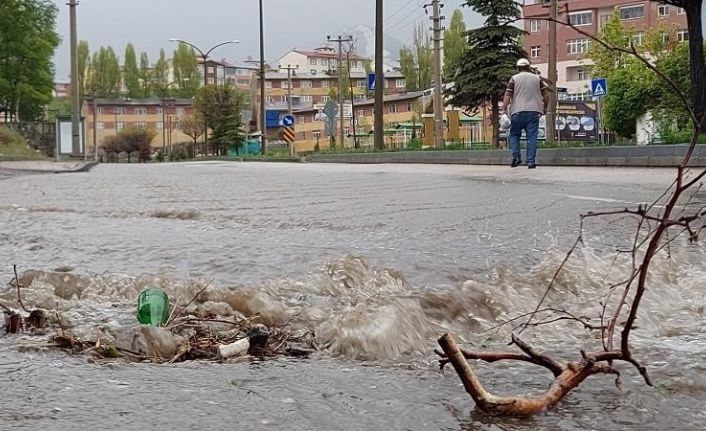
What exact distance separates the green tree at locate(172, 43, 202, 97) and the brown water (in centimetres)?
10527

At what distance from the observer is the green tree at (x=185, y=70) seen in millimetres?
108625

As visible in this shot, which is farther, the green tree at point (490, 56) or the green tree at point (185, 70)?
the green tree at point (185, 70)

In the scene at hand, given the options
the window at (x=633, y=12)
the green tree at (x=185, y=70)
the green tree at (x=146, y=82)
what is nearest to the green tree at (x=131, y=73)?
the green tree at (x=146, y=82)

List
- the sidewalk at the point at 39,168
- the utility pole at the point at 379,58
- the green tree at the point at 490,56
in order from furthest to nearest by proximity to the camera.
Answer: the green tree at the point at 490,56, the utility pole at the point at 379,58, the sidewalk at the point at 39,168

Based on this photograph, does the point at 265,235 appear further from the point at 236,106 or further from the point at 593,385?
the point at 236,106

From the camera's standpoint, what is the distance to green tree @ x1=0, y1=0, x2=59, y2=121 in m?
49.9

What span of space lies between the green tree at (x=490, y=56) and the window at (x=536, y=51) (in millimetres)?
51975

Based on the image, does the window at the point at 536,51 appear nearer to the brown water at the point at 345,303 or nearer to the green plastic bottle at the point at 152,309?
the brown water at the point at 345,303

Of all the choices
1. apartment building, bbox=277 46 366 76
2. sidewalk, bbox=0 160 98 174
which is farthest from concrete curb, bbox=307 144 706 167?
apartment building, bbox=277 46 366 76

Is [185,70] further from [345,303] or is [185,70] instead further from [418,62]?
[345,303]

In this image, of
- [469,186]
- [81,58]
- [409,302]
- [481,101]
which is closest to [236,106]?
[481,101]

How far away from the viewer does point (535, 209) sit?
5.89 meters

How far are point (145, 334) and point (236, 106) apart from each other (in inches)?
2629

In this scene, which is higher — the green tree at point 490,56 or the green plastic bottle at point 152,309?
the green tree at point 490,56
